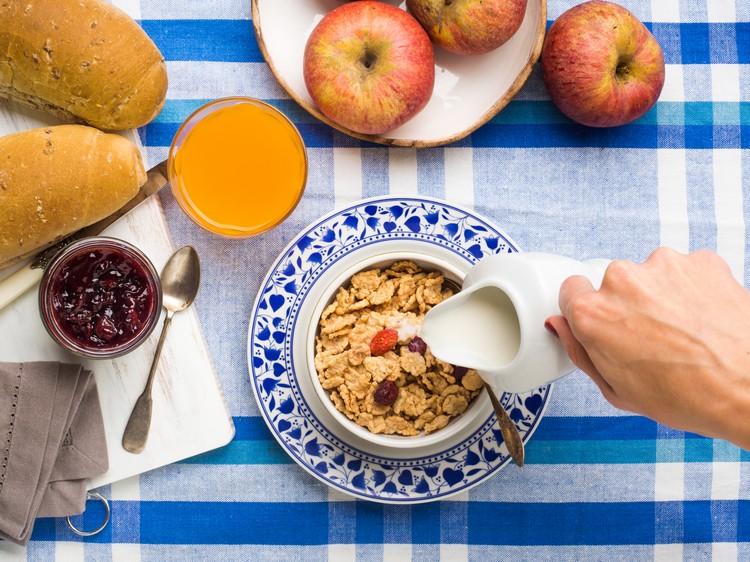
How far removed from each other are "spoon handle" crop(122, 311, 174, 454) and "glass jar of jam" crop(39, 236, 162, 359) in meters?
0.10

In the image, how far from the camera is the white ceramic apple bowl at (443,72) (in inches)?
47.5

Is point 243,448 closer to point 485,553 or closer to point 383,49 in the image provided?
point 485,553

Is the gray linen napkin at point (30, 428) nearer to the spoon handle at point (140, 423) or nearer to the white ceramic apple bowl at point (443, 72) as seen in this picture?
the spoon handle at point (140, 423)

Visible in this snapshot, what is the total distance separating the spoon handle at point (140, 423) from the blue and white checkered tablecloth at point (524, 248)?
0.07 meters

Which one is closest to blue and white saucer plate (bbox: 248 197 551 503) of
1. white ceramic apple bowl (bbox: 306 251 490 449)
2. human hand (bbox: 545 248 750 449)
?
white ceramic apple bowl (bbox: 306 251 490 449)

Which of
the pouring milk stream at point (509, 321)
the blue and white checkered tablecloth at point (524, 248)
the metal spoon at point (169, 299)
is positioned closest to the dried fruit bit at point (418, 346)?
the pouring milk stream at point (509, 321)

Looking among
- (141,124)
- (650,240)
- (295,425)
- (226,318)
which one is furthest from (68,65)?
(650,240)

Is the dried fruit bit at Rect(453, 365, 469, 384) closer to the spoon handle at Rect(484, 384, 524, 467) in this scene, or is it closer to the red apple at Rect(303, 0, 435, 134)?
the spoon handle at Rect(484, 384, 524, 467)

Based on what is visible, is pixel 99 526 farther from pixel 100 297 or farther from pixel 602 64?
pixel 602 64

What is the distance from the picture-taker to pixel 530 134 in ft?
4.21

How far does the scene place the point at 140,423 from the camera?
4.05 feet

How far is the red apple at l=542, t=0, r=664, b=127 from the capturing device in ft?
3.82

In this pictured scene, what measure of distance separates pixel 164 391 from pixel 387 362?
0.41 metres

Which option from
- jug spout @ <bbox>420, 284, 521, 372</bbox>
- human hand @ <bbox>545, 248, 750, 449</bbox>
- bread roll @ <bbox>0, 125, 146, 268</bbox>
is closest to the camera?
human hand @ <bbox>545, 248, 750, 449</bbox>
